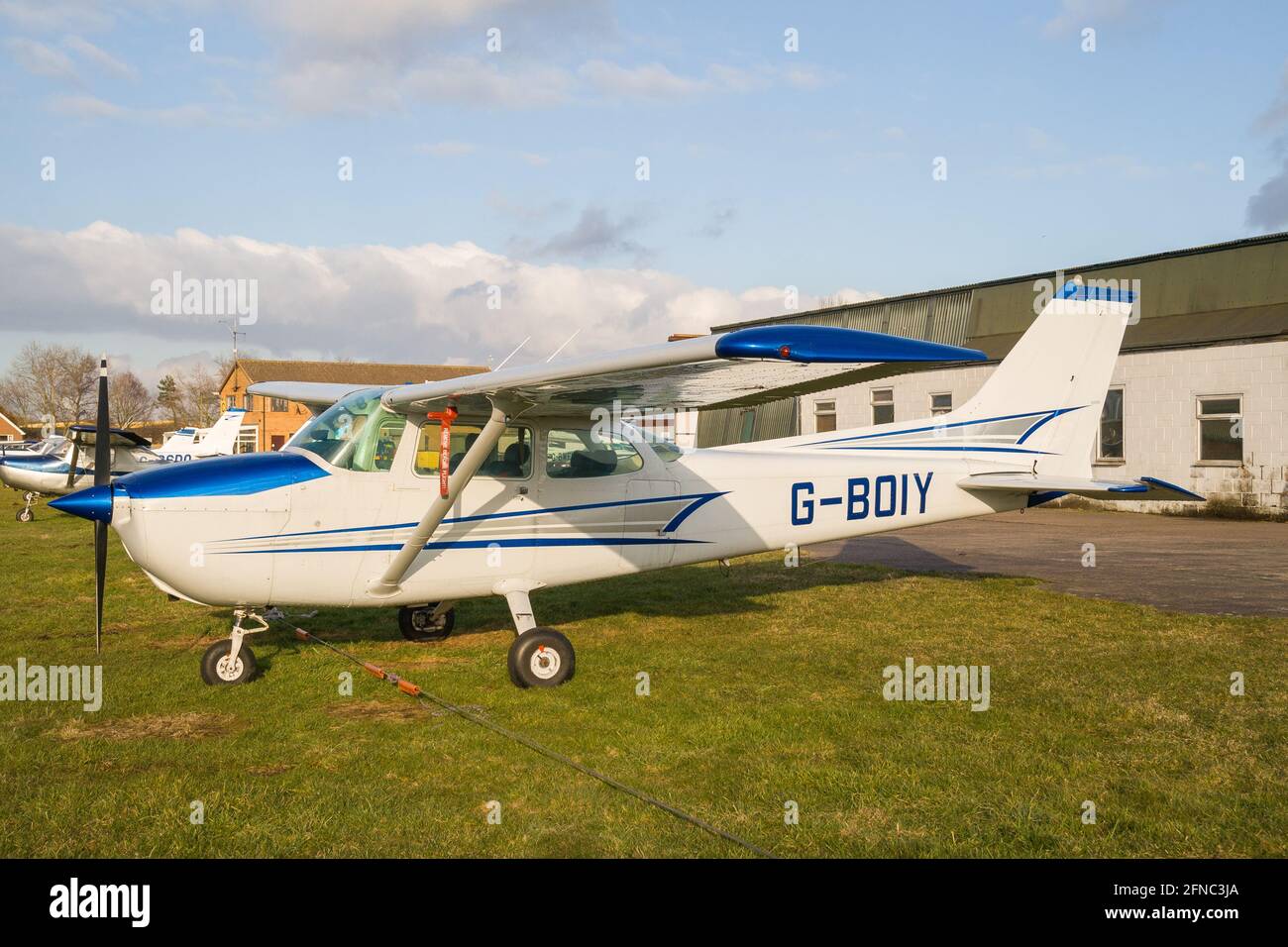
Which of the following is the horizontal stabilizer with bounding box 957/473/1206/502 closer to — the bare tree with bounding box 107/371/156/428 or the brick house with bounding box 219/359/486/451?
the brick house with bounding box 219/359/486/451

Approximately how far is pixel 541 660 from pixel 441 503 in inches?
58.0

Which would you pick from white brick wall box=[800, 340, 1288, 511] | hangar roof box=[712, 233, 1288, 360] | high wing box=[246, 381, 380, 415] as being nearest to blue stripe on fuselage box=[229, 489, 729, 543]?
high wing box=[246, 381, 380, 415]

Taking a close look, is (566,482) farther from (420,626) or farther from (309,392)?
(309,392)

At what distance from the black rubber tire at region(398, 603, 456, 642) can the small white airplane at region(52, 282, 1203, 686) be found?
0.02m

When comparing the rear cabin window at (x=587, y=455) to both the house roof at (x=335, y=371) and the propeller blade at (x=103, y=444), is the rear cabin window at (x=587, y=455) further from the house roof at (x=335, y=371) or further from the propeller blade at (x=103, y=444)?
the house roof at (x=335, y=371)

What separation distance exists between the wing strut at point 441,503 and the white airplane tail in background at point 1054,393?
550cm

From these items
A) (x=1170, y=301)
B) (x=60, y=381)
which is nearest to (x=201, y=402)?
(x=60, y=381)

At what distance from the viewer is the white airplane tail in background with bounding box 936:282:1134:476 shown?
9789mm

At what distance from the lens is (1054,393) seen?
9.88 metres

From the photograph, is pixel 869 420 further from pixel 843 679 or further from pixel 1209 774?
pixel 1209 774

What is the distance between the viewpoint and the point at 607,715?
626 cm

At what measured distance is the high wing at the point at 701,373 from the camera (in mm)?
4859

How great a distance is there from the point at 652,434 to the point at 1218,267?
2136 centimetres

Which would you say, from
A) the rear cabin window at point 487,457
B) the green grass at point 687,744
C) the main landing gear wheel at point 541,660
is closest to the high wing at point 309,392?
the green grass at point 687,744
